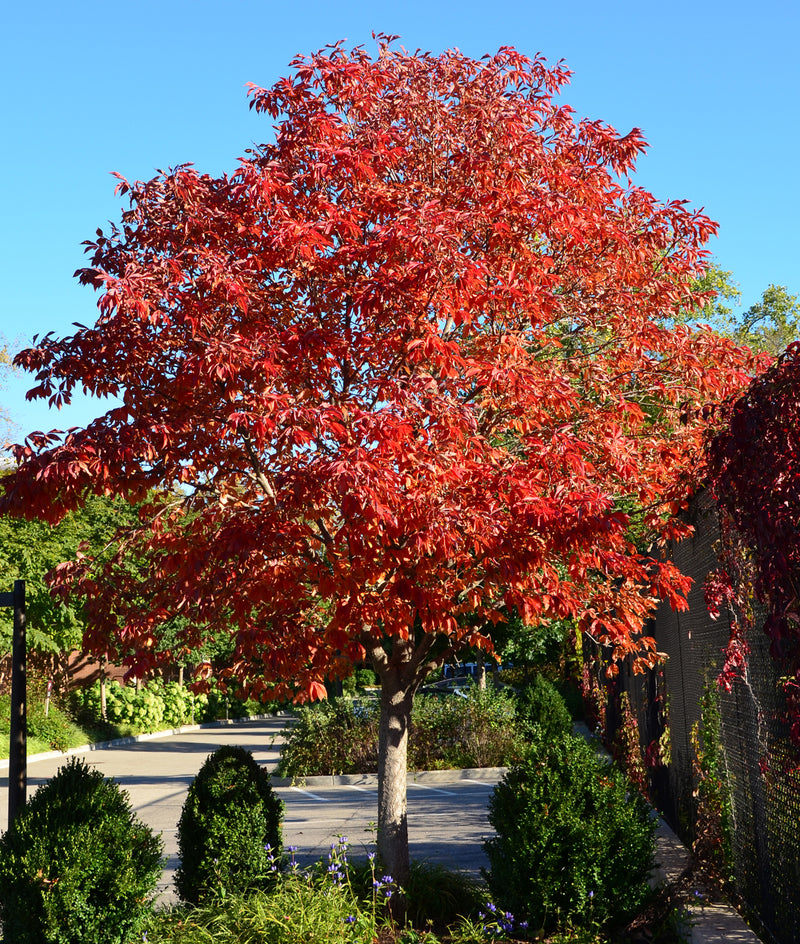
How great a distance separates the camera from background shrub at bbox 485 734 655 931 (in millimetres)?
6281

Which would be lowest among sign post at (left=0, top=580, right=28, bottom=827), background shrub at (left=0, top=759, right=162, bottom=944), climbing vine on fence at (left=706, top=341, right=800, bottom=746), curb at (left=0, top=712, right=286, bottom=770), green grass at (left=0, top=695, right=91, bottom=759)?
curb at (left=0, top=712, right=286, bottom=770)

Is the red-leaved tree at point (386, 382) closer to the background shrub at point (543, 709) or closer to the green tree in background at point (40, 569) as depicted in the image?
the background shrub at point (543, 709)

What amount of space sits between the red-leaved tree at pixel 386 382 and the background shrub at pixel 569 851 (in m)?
1.11

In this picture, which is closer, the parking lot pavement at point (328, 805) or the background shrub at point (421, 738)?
the parking lot pavement at point (328, 805)

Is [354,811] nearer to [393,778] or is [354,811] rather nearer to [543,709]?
[543,709]

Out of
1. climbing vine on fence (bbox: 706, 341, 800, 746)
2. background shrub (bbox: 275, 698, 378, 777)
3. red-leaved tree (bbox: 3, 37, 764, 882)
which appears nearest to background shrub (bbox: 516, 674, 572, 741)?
background shrub (bbox: 275, 698, 378, 777)

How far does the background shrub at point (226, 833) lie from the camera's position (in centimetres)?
704

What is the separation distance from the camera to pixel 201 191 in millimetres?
6844

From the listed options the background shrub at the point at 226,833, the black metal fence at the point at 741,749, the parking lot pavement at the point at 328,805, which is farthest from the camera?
the parking lot pavement at the point at 328,805

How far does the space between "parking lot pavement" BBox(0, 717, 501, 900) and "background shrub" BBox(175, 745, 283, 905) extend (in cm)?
41

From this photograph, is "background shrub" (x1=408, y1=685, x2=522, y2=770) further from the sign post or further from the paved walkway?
the sign post

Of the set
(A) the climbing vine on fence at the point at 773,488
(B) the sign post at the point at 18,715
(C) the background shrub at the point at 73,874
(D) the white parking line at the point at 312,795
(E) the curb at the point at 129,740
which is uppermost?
(A) the climbing vine on fence at the point at 773,488

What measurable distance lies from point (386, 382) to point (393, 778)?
331 centimetres

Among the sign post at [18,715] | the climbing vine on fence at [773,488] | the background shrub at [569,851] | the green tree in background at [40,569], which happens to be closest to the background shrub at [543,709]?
the background shrub at [569,851]
